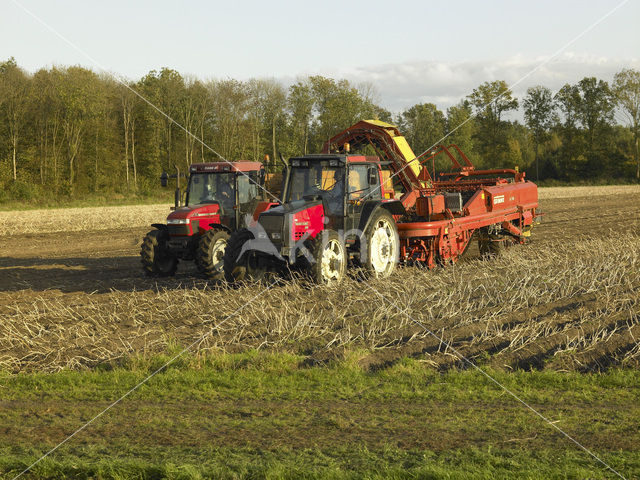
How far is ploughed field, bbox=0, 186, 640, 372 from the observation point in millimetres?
6738

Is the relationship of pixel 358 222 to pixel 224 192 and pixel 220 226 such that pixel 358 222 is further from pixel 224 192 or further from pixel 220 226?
pixel 224 192

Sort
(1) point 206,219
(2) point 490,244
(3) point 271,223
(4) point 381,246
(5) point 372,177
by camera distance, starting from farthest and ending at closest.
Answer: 1. (2) point 490,244
2. (1) point 206,219
3. (4) point 381,246
4. (5) point 372,177
5. (3) point 271,223

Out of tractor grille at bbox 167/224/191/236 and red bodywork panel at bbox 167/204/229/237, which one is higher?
red bodywork panel at bbox 167/204/229/237

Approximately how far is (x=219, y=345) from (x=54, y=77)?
38826 mm

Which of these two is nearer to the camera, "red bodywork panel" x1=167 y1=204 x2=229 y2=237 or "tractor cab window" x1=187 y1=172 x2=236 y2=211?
"red bodywork panel" x1=167 y1=204 x2=229 y2=237

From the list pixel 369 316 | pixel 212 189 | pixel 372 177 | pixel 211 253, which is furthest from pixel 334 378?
pixel 212 189

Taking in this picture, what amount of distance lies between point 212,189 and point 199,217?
2.63 feet

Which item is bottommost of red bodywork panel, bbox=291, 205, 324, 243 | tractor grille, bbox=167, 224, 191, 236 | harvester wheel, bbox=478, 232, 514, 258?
harvester wheel, bbox=478, 232, 514, 258

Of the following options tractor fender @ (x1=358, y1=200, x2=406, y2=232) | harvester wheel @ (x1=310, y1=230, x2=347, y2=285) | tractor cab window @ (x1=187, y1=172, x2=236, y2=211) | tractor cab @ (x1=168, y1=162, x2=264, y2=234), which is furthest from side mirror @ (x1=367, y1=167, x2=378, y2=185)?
tractor cab window @ (x1=187, y1=172, x2=236, y2=211)

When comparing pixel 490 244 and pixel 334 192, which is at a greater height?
pixel 334 192

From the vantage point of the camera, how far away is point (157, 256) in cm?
1236

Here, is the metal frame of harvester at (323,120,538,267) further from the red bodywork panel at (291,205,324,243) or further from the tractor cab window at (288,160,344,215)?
the red bodywork panel at (291,205,324,243)

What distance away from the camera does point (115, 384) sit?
616 centimetres

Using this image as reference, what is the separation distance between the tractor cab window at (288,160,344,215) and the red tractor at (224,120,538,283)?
2 centimetres
